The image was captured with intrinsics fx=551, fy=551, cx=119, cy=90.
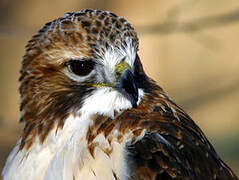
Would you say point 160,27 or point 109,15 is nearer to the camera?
point 109,15

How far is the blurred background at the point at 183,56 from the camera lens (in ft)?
21.5

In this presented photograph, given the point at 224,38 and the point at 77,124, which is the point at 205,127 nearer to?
the point at 224,38

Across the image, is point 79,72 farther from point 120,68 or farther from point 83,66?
point 120,68

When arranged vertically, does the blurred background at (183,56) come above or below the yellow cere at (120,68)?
below

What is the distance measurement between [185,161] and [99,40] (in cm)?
79

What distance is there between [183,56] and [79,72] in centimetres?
567

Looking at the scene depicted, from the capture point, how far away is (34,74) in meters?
3.07

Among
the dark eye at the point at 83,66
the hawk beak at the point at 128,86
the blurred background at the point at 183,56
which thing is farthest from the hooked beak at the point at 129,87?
the blurred background at the point at 183,56

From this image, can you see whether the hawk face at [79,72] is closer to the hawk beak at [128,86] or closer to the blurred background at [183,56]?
the hawk beak at [128,86]

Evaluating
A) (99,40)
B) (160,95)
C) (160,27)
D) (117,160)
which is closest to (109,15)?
(99,40)

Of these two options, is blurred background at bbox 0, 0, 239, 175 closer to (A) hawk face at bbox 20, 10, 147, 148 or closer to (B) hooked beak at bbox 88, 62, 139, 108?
(A) hawk face at bbox 20, 10, 147, 148

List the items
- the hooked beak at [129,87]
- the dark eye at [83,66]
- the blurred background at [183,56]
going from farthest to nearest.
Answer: the blurred background at [183,56] → the dark eye at [83,66] → the hooked beak at [129,87]

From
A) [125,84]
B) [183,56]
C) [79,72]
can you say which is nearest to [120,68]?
[125,84]

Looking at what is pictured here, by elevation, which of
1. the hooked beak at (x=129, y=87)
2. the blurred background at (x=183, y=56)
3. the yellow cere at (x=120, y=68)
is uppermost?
the yellow cere at (x=120, y=68)
